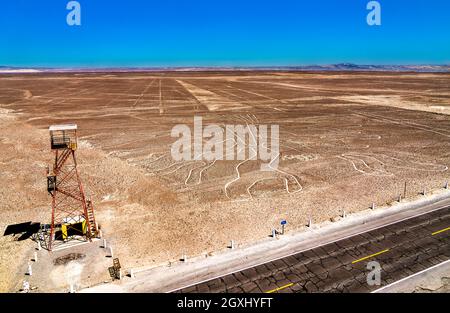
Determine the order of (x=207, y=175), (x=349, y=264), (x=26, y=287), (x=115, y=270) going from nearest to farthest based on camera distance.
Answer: (x=26, y=287), (x=115, y=270), (x=349, y=264), (x=207, y=175)

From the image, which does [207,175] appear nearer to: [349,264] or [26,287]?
A: [349,264]

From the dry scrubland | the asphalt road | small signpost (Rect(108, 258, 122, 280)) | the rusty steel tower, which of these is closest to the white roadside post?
the dry scrubland

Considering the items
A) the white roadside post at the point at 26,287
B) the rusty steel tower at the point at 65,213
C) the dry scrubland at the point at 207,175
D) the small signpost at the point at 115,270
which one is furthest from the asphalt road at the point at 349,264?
the rusty steel tower at the point at 65,213

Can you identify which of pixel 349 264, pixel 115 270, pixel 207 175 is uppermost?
pixel 207 175

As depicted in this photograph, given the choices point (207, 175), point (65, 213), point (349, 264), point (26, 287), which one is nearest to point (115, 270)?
point (26, 287)

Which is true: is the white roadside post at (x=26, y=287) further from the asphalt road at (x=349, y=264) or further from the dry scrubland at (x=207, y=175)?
the asphalt road at (x=349, y=264)

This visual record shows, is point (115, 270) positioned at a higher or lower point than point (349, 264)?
higher

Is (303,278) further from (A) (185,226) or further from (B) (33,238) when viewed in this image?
(B) (33,238)
